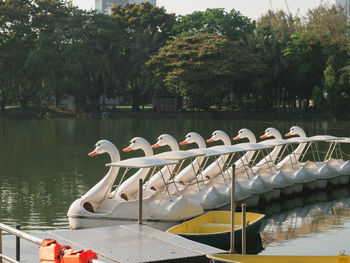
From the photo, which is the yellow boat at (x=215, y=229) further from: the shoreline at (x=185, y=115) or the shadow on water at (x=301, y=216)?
the shoreline at (x=185, y=115)

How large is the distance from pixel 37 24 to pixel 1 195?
6581 centimetres

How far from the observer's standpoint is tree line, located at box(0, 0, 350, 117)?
247ft

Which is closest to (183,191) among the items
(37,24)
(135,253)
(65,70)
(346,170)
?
(135,253)

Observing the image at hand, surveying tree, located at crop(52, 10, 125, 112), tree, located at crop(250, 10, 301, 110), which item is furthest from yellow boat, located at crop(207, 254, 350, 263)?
tree, located at crop(52, 10, 125, 112)

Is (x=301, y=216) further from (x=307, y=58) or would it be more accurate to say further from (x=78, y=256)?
(x=307, y=58)

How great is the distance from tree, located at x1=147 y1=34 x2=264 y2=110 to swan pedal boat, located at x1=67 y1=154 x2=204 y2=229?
5653 cm

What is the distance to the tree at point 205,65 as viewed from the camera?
245ft

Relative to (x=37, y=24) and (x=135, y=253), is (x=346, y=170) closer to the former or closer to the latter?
(x=135, y=253)

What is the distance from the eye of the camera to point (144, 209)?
57.4 feet

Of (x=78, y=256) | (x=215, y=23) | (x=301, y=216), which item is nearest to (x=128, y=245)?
(x=78, y=256)

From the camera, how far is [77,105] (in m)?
85.0

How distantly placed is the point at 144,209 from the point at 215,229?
88.6 inches

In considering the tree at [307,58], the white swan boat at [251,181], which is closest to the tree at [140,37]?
the tree at [307,58]

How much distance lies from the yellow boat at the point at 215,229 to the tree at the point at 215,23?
251 ft
